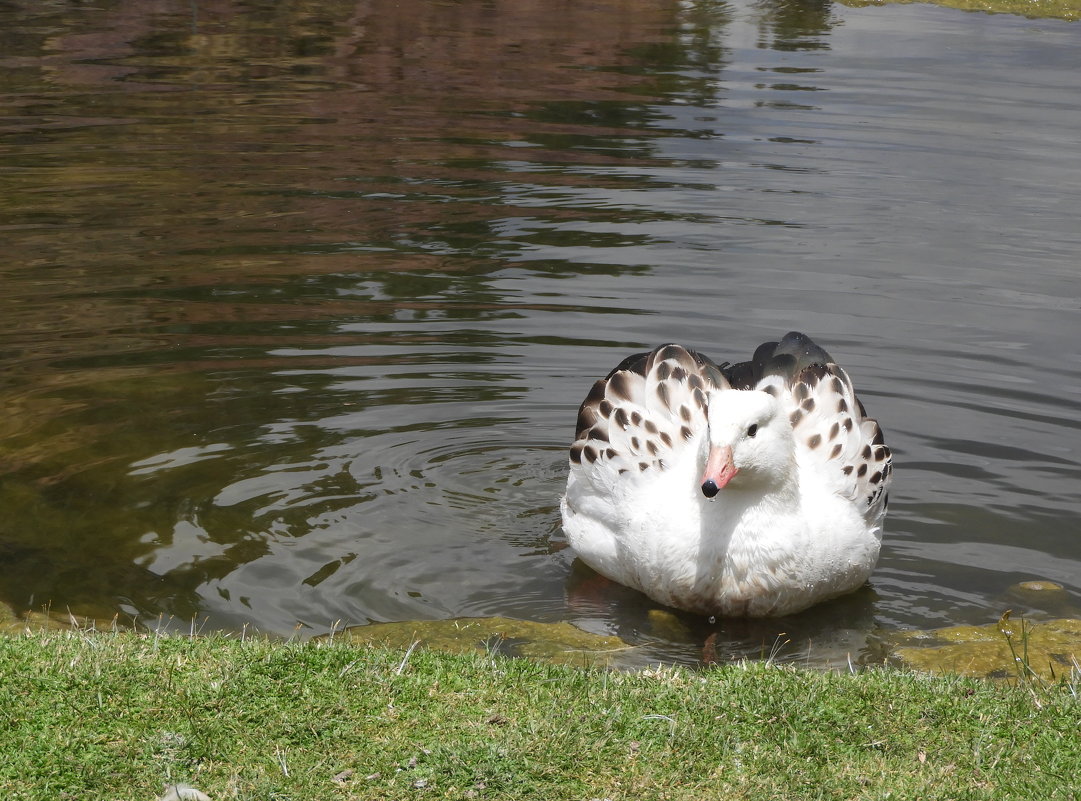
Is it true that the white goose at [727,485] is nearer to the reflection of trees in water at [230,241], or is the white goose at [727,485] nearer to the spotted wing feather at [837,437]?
the spotted wing feather at [837,437]

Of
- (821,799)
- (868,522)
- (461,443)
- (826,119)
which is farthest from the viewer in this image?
(826,119)

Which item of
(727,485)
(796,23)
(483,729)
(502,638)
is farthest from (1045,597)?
(796,23)

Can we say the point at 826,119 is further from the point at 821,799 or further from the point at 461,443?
the point at 821,799

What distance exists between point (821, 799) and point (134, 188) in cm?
1208

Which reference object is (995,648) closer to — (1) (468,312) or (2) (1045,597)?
(2) (1045,597)

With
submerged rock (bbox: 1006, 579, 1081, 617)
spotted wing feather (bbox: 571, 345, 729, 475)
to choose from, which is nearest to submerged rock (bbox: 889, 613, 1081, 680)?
submerged rock (bbox: 1006, 579, 1081, 617)

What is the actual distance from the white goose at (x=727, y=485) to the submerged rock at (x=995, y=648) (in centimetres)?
56

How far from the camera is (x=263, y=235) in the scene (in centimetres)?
1330

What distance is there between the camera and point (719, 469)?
6.67 m

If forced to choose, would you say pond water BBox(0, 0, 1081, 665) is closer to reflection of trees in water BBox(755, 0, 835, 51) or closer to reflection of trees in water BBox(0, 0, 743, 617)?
reflection of trees in water BBox(0, 0, 743, 617)

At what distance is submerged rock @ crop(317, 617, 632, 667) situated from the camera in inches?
257

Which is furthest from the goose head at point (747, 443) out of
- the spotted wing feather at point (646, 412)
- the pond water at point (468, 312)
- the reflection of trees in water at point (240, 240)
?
the reflection of trees in water at point (240, 240)

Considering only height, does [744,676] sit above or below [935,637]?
above

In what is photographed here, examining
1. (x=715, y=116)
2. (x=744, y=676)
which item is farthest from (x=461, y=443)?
(x=715, y=116)
